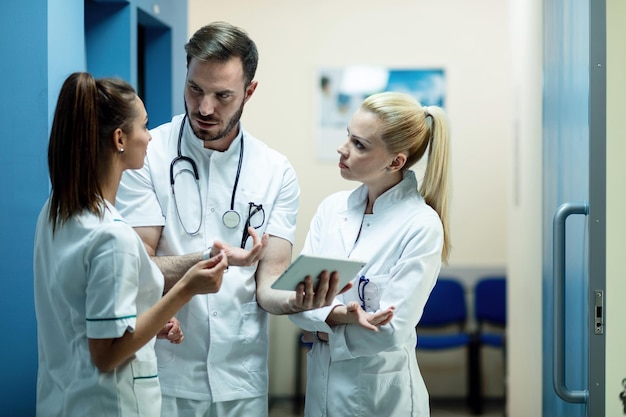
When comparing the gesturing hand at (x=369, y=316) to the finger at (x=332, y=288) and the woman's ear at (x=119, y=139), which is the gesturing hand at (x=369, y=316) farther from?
the woman's ear at (x=119, y=139)

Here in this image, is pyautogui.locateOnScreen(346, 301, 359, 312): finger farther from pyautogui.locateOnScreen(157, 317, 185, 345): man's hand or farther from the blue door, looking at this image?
the blue door

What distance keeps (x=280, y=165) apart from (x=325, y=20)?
11.0 feet

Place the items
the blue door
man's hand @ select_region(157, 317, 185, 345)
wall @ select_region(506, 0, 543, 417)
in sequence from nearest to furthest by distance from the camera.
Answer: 1. man's hand @ select_region(157, 317, 185, 345)
2. the blue door
3. wall @ select_region(506, 0, 543, 417)

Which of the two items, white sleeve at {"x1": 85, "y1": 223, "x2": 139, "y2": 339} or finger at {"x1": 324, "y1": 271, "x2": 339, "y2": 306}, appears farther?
finger at {"x1": 324, "y1": 271, "x2": 339, "y2": 306}

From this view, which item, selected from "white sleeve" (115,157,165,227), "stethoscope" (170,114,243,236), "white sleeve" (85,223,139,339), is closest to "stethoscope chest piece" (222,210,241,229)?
"stethoscope" (170,114,243,236)

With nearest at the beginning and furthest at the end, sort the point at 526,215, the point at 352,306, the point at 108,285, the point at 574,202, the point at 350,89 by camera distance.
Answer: the point at 108,285
the point at 352,306
the point at 574,202
the point at 526,215
the point at 350,89

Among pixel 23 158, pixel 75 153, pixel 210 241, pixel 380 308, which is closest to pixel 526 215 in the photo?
pixel 380 308

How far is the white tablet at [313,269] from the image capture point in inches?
60.6

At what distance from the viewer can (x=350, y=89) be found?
5.15 m

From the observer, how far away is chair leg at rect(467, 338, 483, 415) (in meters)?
4.87

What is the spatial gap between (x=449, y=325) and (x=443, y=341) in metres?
0.32

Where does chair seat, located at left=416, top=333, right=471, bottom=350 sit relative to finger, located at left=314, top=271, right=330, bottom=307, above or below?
below

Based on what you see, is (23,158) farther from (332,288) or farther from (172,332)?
(332,288)

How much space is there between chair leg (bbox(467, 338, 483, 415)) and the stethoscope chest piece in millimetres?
3359
